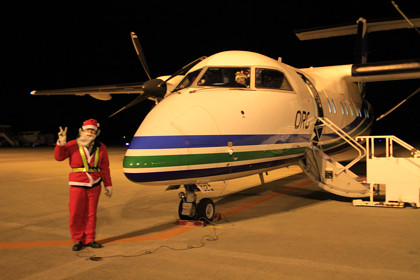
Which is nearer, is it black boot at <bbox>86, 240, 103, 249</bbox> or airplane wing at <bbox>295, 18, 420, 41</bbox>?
black boot at <bbox>86, 240, 103, 249</bbox>

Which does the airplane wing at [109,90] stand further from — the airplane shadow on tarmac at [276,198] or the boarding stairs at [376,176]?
the boarding stairs at [376,176]

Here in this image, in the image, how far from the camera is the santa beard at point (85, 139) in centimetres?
560

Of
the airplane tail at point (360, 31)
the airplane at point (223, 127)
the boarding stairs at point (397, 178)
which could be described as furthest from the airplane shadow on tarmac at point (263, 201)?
the airplane tail at point (360, 31)

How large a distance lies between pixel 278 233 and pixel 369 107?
11446 mm

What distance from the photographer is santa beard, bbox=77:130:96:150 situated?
5.60m

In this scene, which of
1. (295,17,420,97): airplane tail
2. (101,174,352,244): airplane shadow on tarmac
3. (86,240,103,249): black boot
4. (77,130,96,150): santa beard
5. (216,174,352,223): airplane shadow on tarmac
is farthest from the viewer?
(295,17,420,97): airplane tail

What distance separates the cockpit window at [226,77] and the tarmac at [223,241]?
8.28ft

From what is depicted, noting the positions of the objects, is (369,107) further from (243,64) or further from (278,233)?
(278,233)

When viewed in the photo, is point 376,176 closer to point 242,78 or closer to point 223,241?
point 242,78

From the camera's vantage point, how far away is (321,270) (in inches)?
175

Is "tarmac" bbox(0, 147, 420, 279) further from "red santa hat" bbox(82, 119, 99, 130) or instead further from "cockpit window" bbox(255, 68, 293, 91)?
"cockpit window" bbox(255, 68, 293, 91)

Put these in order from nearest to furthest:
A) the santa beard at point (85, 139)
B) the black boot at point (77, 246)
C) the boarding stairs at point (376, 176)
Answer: the black boot at point (77, 246), the santa beard at point (85, 139), the boarding stairs at point (376, 176)

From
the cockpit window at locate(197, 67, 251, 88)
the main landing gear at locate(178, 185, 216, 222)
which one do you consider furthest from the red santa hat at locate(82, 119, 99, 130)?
the cockpit window at locate(197, 67, 251, 88)

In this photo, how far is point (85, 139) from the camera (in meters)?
5.62
